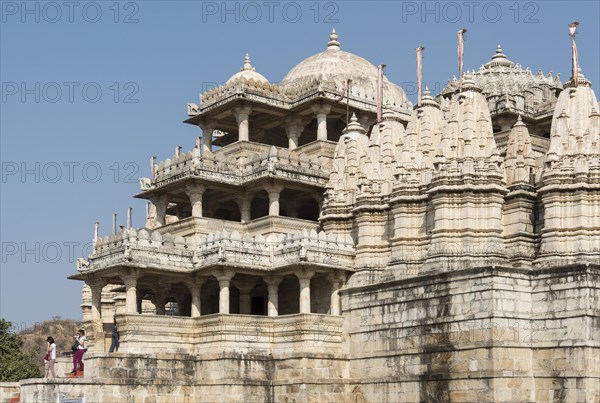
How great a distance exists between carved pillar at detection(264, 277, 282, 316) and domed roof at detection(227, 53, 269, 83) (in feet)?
39.2

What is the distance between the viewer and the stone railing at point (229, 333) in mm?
39969

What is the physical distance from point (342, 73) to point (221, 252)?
15.0m

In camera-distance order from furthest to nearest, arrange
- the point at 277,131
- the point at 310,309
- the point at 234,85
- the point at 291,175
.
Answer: the point at 277,131 < the point at 234,85 < the point at 291,175 < the point at 310,309

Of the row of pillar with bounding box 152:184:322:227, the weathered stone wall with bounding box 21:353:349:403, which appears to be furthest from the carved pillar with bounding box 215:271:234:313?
the row of pillar with bounding box 152:184:322:227

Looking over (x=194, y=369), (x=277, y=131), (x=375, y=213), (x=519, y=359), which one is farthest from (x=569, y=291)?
(x=277, y=131)

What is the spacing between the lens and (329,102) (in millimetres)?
50062

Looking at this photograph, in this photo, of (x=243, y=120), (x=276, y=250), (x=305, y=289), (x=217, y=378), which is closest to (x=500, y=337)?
(x=305, y=289)

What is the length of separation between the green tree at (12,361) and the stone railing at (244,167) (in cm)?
1366

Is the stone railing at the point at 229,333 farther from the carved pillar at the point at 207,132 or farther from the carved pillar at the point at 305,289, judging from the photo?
the carved pillar at the point at 207,132

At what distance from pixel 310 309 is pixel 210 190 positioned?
8.74 metres

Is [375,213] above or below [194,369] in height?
above

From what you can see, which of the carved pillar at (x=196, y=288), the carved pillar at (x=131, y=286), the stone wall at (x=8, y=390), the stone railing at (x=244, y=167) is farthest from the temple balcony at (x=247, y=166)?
the stone wall at (x=8, y=390)

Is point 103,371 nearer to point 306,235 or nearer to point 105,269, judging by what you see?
point 105,269

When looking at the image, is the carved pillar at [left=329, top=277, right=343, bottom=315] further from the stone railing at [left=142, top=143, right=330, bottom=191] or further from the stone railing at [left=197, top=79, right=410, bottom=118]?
the stone railing at [left=197, top=79, right=410, bottom=118]
